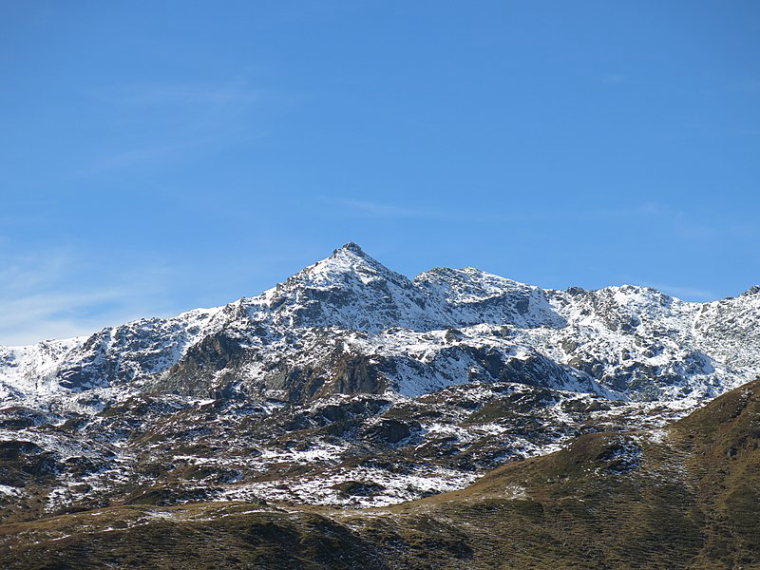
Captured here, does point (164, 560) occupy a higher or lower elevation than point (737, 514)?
lower

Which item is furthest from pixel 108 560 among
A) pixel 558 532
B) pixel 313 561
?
pixel 558 532

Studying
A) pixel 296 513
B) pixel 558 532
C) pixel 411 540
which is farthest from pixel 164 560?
pixel 558 532

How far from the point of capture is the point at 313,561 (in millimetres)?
170375

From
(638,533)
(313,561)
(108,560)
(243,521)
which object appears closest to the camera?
(108,560)

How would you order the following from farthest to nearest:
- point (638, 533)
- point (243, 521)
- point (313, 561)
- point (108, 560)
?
1. point (638, 533)
2. point (243, 521)
3. point (313, 561)
4. point (108, 560)

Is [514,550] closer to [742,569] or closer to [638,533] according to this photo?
[638,533]

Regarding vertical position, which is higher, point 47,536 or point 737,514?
point 737,514

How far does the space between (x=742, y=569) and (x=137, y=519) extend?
109745mm

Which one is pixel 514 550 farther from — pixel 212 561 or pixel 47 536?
pixel 47 536

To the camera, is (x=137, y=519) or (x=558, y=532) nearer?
(x=137, y=519)

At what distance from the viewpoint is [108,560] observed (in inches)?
6191

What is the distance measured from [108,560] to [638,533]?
101 meters

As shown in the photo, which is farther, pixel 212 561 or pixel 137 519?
pixel 137 519

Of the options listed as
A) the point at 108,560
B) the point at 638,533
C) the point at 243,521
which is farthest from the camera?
the point at 638,533
